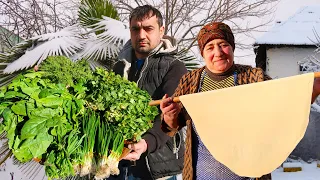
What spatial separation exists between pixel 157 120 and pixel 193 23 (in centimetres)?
171

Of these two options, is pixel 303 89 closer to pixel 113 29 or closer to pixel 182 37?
pixel 113 29

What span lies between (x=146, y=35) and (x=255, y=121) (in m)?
0.96

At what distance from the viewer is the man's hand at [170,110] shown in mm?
1416

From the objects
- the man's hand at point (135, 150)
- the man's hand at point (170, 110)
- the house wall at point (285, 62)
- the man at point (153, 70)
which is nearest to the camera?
the man's hand at point (170, 110)

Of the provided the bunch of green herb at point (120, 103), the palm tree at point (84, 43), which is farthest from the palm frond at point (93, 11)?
the bunch of green herb at point (120, 103)

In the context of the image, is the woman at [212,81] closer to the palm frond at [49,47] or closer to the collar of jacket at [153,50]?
the collar of jacket at [153,50]

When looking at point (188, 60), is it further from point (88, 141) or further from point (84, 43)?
point (88, 141)

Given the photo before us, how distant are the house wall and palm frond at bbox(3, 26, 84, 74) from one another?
140 centimetres

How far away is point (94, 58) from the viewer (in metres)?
2.33

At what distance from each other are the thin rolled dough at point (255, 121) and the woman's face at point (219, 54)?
147 millimetres

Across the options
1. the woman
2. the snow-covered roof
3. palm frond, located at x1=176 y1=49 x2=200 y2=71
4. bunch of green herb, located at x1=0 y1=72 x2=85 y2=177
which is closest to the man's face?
palm frond, located at x1=176 y1=49 x2=200 y2=71

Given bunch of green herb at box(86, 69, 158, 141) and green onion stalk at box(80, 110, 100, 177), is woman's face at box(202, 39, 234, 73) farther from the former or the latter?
green onion stalk at box(80, 110, 100, 177)

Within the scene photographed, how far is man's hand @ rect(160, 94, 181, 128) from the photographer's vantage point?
142 centimetres

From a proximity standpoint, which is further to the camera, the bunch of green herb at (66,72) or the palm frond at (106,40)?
the palm frond at (106,40)
